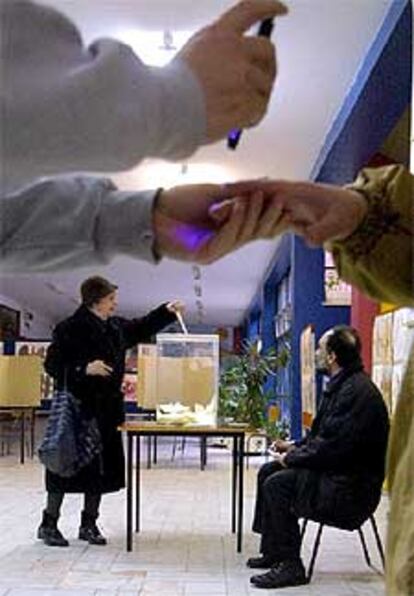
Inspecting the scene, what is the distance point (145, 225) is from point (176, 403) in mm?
3654

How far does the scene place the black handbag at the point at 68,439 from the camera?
359cm

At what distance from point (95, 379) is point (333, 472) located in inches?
42.1

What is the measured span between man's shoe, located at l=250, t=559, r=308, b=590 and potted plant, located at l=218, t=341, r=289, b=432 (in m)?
3.37

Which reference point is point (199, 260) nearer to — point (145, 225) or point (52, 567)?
point (145, 225)

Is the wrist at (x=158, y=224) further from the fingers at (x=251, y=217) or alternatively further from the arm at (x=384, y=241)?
the arm at (x=384, y=241)

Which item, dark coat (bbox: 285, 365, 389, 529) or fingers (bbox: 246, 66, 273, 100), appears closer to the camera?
fingers (bbox: 246, 66, 273, 100)

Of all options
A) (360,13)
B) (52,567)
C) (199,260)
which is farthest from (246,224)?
(360,13)

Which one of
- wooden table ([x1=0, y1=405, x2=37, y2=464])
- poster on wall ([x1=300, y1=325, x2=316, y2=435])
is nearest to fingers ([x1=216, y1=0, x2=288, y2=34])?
poster on wall ([x1=300, y1=325, x2=316, y2=435])

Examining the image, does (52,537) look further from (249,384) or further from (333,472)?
(249,384)

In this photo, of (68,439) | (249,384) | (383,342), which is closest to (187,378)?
(68,439)

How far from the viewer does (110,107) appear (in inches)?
16.4

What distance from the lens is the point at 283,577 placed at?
317cm

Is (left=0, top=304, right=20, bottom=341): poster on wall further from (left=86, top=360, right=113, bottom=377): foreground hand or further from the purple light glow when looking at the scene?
the purple light glow

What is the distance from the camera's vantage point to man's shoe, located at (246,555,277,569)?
3.32 m
